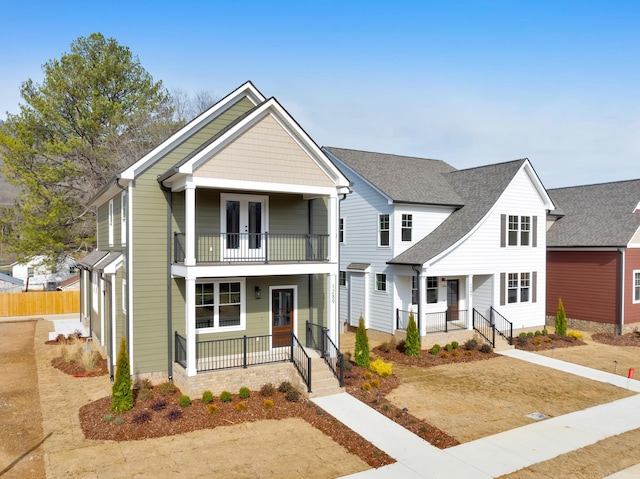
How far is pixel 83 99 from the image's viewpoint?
30.6 m

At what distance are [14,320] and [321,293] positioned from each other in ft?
69.7

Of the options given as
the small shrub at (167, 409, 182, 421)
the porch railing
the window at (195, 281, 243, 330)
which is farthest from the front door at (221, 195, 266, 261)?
the small shrub at (167, 409, 182, 421)

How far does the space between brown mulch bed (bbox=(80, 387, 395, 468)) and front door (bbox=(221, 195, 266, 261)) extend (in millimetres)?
4428

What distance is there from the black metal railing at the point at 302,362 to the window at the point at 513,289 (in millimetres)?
12587

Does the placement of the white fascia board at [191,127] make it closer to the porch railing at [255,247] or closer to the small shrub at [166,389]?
the porch railing at [255,247]

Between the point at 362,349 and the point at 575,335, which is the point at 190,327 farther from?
the point at 575,335

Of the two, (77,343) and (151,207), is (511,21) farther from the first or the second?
(77,343)

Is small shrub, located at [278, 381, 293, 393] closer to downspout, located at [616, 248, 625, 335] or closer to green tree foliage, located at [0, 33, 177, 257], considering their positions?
downspout, located at [616, 248, 625, 335]

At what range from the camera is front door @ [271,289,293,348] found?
1571 cm

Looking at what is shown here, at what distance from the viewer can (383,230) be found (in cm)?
2155

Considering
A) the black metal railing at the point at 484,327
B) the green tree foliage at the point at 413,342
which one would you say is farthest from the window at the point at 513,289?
the green tree foliage at the point at 413,342

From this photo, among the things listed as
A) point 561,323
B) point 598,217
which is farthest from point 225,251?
point 598,217

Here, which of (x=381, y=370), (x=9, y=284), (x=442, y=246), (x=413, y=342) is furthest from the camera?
(x=9, y=284)

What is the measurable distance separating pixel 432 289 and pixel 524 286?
505 centimetres
